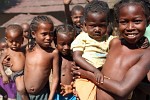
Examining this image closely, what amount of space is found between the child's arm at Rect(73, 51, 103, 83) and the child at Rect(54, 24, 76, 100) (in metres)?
0.60

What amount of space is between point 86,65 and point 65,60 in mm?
914

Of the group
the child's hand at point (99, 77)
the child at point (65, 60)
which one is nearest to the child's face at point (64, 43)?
the child at point (65, 60)

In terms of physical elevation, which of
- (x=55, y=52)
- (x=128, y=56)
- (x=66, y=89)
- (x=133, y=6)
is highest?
(x=133, y=6)

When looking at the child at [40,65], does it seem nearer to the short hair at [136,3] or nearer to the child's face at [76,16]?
the child's face at [76,16]

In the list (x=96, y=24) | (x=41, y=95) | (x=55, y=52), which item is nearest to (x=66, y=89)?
(x=41, y=95)

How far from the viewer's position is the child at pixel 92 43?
2.68 meters

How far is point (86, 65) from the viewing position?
2559mm

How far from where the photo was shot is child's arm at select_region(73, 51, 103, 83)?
2.29 meters

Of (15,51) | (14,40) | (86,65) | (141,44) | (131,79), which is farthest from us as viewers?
(15,51)

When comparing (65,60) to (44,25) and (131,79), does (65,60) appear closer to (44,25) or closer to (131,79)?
(44,25)

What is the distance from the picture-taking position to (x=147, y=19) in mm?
2193

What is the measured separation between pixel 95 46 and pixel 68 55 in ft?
2.41

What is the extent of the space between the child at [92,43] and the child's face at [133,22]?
1.78 ft

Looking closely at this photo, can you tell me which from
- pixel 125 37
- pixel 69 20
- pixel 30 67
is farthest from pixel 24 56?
pixel 125 37
